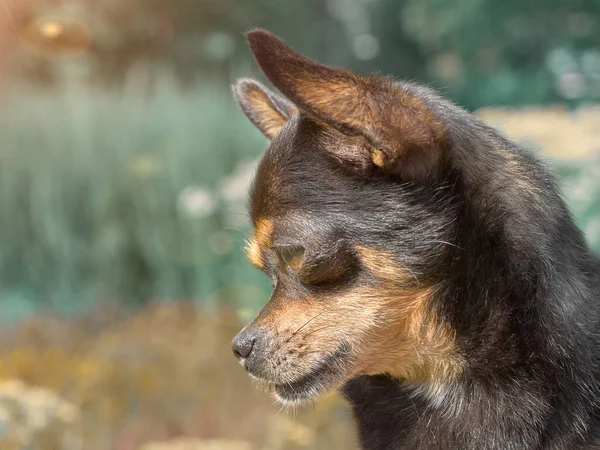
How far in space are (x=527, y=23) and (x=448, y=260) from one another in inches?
112

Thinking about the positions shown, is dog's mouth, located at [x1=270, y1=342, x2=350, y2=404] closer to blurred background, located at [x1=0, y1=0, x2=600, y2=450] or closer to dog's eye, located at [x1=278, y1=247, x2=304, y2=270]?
dog's eye, located at [x1=278, y1=247, x2=304, y2=270]

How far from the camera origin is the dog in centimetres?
165

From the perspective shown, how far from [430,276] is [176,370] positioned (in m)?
2.68

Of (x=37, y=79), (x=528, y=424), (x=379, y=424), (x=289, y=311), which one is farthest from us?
(x=37, y=79)

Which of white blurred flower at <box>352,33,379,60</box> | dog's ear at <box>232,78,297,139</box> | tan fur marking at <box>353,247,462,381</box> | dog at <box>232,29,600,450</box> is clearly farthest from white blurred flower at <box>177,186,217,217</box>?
tan fur marking at <box>353,247,462,381</box>

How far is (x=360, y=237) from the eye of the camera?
170 cm

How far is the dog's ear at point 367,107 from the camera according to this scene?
146cm

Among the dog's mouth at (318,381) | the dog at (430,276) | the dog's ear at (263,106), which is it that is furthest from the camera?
the dog's ear at (263,106)

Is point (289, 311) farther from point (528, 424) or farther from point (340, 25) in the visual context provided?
point (340, 25)

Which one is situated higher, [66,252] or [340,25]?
[340,25]

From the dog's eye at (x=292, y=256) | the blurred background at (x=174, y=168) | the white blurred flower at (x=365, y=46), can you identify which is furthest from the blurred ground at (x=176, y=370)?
the dog's eye at (x=292, y=256)

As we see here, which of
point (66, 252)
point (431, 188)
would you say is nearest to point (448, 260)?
point (431, 188)

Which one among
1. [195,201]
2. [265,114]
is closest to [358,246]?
[265,114]

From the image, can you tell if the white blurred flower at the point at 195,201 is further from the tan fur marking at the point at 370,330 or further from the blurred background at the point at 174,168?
the tan fur marking at the point at 370,330
